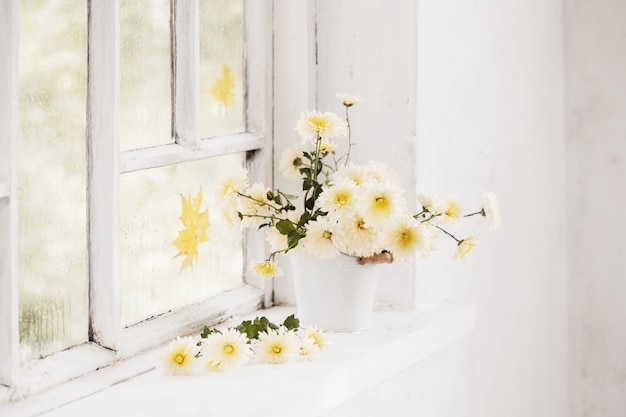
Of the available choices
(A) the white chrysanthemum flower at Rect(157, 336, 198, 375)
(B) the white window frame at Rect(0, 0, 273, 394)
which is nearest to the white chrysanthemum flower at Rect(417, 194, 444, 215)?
(B) the white window frame at Rect(0, 0, 273, 394)

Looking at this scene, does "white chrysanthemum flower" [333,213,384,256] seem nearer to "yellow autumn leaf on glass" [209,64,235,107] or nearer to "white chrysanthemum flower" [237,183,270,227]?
"white chrysanthemum flower" [237,183,270,227]

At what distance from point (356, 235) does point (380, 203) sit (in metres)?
0.07

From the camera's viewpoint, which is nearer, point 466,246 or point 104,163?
point 104,163

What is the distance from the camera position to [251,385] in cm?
123

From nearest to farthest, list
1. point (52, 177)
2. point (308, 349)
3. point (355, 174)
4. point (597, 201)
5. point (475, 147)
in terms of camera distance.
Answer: point (52, 177) < point (308, 349) < point (355, 174) < point (475, 147) < point (597, 201)

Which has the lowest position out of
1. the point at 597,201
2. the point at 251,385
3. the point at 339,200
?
the point at 251,385

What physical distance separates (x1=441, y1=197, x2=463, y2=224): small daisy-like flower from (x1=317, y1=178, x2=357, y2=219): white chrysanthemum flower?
17 cm

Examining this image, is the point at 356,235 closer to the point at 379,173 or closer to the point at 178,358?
the point at 379,173

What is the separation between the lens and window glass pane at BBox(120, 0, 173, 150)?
1.36m

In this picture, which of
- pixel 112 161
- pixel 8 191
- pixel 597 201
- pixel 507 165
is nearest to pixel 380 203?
pixel 112 161

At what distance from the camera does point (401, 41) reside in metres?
1.65

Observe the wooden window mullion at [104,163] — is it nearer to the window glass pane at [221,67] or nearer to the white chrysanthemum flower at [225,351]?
the white chrysanthemum flower at [225,351]

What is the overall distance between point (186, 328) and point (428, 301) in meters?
0.49

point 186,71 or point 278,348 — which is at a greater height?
point 186,71
